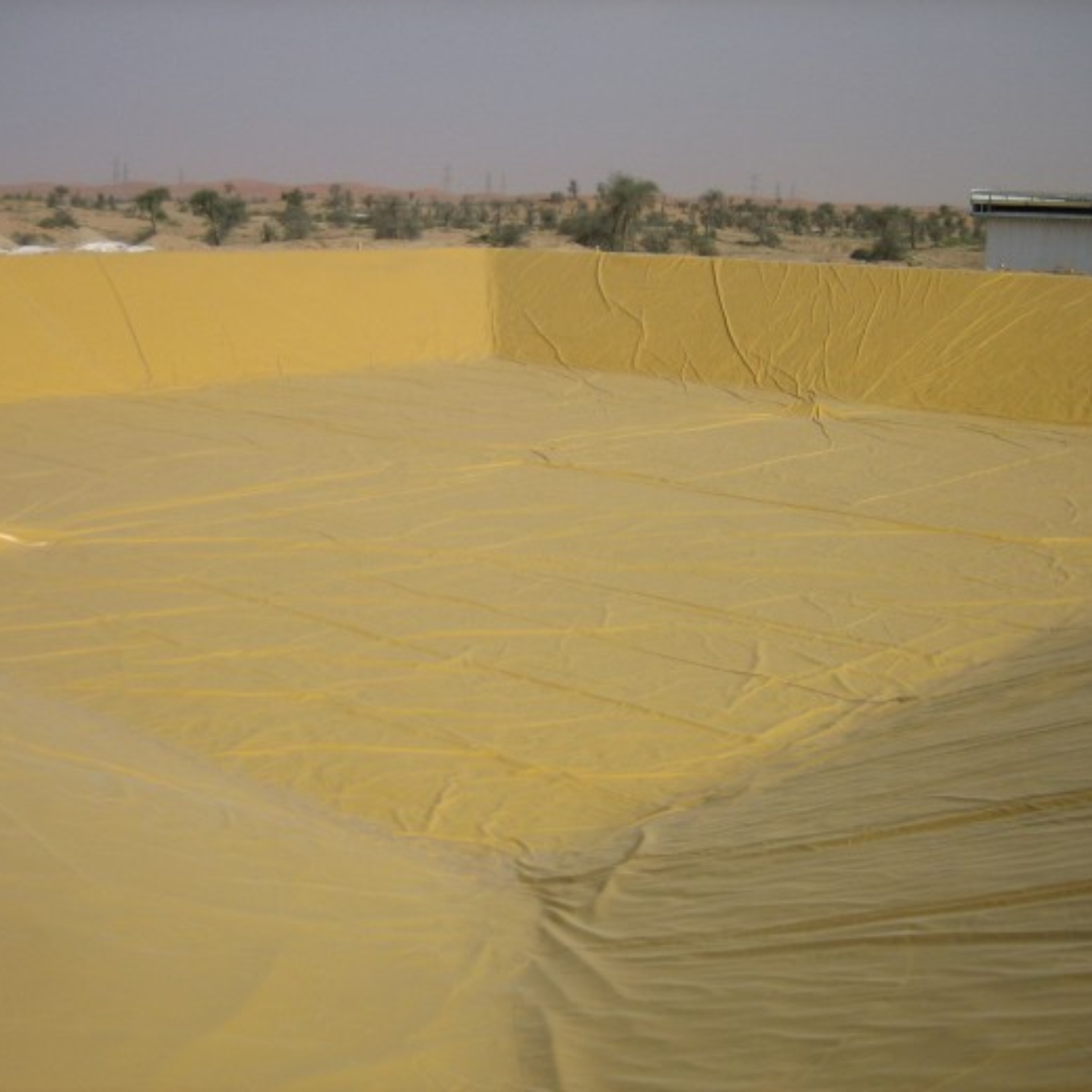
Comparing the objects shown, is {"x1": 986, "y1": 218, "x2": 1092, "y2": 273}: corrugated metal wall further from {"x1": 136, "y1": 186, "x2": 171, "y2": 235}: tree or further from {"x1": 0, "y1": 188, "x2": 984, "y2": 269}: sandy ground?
{"x1": 136, "y1": 186, "x2": 171, "y2": 235}: tree

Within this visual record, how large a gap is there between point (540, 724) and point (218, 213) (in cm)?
4416

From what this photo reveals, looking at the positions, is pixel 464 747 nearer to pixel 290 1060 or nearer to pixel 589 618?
pixel 589 618

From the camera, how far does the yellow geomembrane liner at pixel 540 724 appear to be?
4.02 metres

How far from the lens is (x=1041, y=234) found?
2986 centimetres

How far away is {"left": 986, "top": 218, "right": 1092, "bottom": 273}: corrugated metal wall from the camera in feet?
97.0

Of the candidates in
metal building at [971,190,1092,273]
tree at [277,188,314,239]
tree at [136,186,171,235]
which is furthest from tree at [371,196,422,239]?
metal building at [971,190,1092,273]

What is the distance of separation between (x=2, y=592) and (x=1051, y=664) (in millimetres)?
6715

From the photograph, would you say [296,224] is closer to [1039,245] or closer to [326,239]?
[326,239]

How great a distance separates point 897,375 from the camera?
21.9m

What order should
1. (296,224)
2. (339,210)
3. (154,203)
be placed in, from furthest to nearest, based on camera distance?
1. (339,210)
2. (154,203)
3. (296,224)

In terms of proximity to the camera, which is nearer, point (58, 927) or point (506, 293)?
point (58, 927)

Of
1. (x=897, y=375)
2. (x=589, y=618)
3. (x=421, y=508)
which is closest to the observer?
(x=589, y=618)

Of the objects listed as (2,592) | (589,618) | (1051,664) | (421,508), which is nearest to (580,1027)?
(1051,664)

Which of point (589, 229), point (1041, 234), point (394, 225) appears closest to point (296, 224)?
point (394, 225)
